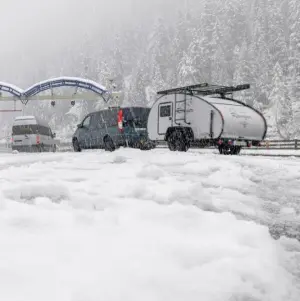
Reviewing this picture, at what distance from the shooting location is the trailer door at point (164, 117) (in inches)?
627

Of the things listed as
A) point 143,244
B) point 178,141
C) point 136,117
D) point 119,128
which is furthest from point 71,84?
point 143,244

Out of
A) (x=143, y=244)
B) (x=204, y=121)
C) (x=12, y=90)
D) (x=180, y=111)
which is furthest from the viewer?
(x=12, y=90)

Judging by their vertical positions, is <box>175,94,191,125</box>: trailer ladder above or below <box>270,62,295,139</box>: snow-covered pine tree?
below

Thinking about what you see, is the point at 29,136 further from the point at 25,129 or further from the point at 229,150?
the point at 229,150

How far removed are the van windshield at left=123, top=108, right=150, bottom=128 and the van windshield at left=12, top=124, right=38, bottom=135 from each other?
8.48 m

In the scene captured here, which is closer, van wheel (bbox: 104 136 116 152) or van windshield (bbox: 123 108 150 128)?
van windshield (bbox: 123 108 150 128)

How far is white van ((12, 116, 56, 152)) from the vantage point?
2289 centimetres

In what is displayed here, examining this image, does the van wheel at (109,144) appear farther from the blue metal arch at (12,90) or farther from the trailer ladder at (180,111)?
the blue metal arch at (12,90)

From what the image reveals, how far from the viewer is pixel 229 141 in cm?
→ 1467

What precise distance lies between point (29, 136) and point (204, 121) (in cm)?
1189

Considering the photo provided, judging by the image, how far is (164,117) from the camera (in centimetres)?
1616

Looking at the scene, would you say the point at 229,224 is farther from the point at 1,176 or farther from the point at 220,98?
the point at 220,98

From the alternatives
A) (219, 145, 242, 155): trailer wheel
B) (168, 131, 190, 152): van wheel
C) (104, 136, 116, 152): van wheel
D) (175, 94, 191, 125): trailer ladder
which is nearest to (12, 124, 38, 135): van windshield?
(104, 136, 116, 152): van wheel

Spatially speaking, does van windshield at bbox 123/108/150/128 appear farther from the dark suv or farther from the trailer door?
the trailer door
